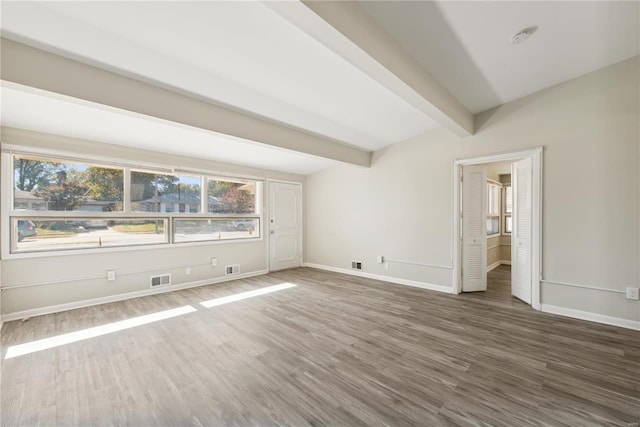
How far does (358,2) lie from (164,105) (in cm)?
205

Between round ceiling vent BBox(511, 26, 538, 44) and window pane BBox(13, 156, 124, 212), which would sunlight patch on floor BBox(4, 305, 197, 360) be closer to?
window pane BBox(13, 156, 124, 212)

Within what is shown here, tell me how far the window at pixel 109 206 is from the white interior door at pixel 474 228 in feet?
14.0

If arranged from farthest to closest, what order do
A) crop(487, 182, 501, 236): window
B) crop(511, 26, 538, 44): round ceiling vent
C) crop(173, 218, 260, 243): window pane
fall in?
→ crop(487, 182, 501, 236): window, crop(173, 218, 260, 243): window pane, crop(511, 26, 538, 44): round ceiling vent

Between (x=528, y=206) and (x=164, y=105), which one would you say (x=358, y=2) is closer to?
(x=164, y=105)

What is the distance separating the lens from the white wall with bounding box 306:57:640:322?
289cm

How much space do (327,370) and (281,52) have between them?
275 centimetres

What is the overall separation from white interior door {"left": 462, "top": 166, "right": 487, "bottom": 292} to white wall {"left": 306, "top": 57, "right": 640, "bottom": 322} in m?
0.27

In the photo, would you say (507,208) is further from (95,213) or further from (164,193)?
(95,213)

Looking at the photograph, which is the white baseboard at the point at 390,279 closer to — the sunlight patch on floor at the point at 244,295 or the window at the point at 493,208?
the sunlight patch on floor at the point at 244,295

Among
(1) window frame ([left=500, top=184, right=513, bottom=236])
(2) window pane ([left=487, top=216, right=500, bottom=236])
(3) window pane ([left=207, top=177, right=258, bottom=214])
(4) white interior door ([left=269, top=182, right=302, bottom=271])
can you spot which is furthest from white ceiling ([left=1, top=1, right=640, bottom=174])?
(1) window frame ([left=500, top=184, right=513, bottom=236])

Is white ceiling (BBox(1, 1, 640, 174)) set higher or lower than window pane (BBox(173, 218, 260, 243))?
higher

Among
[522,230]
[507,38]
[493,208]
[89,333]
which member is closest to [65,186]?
[89,333]

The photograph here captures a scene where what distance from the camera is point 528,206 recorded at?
364 centimetres

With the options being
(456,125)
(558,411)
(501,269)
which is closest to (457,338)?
(558,411)
